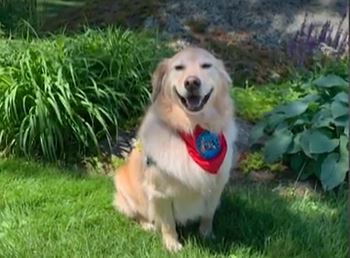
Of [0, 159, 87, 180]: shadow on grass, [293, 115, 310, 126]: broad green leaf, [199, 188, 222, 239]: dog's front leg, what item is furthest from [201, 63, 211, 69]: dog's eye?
[0, 159, 87, 180]: shadow on grass

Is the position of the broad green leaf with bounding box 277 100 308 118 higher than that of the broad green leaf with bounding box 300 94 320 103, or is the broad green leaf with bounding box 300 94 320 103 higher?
the broad green leaf with bounding box 300 94 320 103

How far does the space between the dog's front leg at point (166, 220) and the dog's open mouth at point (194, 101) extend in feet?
1.63

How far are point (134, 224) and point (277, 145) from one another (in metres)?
1.07

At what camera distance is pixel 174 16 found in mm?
6961

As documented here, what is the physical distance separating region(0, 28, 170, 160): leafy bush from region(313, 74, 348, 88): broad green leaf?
125 centimetres

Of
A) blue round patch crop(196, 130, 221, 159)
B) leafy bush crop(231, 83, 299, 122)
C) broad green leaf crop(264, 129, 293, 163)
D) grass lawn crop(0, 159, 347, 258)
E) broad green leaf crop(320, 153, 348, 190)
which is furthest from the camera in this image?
leafy bush crop(231, 83, 299, 122)

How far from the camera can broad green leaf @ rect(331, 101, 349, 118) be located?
4.27 m

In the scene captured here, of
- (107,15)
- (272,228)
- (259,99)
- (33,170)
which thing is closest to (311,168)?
(272,228)

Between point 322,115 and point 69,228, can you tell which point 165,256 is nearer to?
point 69,228

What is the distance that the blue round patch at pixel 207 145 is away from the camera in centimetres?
346

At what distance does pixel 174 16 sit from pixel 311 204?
3.31 metres

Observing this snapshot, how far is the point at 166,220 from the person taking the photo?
3615mm

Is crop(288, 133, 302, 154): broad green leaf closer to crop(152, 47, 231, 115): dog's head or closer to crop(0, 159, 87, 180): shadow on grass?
crop(152, 47, 231, 115): dog's head

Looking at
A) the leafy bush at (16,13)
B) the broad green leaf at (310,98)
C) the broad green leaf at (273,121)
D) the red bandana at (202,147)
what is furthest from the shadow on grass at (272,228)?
the leafy bush at (16,13)
